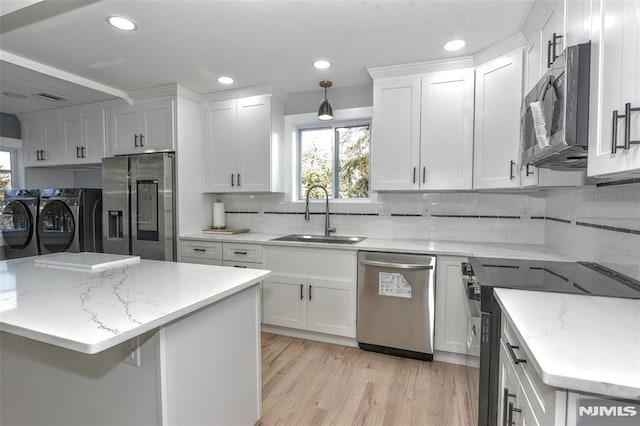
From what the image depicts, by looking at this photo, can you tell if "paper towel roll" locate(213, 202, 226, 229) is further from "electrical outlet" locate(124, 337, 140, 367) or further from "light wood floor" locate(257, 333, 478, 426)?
"electrical outlet" locate(124, 337, 140, 367)

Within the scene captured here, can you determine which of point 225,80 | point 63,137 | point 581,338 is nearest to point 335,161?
point 225,80

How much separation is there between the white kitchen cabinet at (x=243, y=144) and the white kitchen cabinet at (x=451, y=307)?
183cm

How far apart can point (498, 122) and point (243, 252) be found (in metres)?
2.41

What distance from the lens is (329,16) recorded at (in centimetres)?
197

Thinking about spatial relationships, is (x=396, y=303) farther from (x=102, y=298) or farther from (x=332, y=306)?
(x=102, y=298)

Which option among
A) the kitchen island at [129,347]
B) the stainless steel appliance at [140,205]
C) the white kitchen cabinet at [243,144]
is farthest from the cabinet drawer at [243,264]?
the kitchen island at [129,347]

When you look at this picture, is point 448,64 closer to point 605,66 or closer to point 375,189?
point 375,189

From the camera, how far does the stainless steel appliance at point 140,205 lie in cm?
318

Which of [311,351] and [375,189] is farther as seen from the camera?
[375,189]

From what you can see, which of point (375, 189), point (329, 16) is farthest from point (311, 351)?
point (329, 16)

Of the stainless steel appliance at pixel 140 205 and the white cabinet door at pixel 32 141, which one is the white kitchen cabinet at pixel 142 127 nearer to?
the stainless steel appliance at pixel 140 205

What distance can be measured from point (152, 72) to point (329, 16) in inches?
72.7

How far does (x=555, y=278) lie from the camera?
153cm

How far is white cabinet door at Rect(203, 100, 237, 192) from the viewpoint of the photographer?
3.40 m
